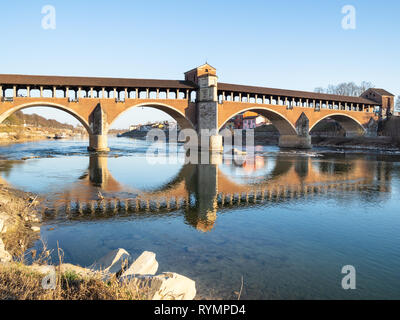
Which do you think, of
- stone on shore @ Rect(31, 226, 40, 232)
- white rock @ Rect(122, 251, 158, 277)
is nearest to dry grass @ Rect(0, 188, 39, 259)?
stone on shore @ Rect(31, 226, 40, 232)

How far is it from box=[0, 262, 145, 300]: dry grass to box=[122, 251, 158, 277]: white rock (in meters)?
0.86

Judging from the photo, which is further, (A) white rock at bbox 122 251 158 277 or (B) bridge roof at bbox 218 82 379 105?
(B) bridge roof at bbox 218 82 379 105

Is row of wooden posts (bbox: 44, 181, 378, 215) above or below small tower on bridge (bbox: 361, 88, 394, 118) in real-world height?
below

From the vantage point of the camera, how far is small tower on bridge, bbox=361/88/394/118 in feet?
183

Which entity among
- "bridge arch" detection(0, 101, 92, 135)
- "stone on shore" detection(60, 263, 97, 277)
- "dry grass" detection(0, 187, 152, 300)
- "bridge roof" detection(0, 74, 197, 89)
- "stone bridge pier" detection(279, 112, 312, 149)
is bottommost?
"stone on shore" detection(60, 263, 97, 277)

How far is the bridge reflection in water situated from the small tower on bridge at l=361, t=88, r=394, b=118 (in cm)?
4134

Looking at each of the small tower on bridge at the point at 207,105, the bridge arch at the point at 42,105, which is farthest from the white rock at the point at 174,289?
the small tower on bridge at the point at 207,105

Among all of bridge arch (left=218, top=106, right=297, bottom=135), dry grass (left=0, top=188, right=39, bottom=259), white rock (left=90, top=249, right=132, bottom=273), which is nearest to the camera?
white rock (left=90, top=249, right=132, bottom=273)

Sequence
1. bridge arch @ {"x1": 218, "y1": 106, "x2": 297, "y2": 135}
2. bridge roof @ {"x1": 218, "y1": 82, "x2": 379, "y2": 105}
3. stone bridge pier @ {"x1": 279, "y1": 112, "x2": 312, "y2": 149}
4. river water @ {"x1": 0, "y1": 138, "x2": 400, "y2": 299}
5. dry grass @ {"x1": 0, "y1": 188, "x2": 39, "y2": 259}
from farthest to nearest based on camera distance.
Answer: stone bridge pier @ {"x1": 279, "y1": 112, "x2": 312, "y2": 149}
bridge arch @ {"x1": 218, "y1": 106, "x2": 297, "y2": 135}
bridge roof @ {"x1": 218, "y1": 82, "x2": 379, "y2": 105}
dry grass @ {"x1": 0, "y1": 188, "x2": 39, "y2": 259}
river water @ {"x1": 0, "y1": 138, "x2": 400, "y2": 299}

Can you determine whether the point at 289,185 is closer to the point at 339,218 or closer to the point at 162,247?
the point at 339,218

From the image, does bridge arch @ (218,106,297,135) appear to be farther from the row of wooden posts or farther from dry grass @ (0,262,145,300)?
dry grass @ (0,262,145,300)

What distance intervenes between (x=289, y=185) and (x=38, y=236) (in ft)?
42.5
